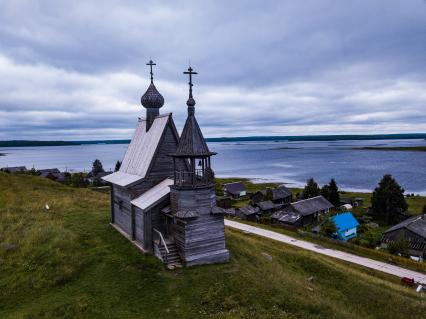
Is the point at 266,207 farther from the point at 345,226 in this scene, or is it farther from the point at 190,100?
the point at 190,100

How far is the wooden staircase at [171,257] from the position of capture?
18.0 meters

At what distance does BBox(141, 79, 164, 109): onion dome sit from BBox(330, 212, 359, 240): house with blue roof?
29.3 meters

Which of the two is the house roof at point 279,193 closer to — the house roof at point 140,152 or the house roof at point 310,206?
the house roof at point 310,206

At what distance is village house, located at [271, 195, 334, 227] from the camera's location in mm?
48344

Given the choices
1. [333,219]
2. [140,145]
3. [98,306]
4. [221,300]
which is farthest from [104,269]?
[333,219]

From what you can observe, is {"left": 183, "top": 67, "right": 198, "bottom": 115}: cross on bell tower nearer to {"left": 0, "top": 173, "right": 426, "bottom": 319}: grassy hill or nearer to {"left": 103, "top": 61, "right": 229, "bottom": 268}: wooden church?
{"left": 103, "top": 61, "right": 229, "bottom": 268}: wooden church

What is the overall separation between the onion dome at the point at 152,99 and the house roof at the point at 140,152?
1422 millimetres

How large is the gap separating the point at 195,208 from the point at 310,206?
3761 cm

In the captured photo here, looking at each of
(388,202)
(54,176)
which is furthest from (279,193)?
(54,176)

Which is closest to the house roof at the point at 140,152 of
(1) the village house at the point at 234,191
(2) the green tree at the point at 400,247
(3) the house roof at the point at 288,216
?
(2) the green tree at the point at 400,247

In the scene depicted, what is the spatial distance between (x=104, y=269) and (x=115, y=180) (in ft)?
26.1

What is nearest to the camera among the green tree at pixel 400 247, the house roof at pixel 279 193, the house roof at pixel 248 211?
the green tree at pixel 400 247

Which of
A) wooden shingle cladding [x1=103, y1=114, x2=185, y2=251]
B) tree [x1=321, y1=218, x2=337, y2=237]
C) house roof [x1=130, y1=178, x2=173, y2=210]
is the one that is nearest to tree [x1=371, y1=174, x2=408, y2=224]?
tree [x1=321, y1=218, x2=337, y2=237]

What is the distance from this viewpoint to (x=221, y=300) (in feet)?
49.6
